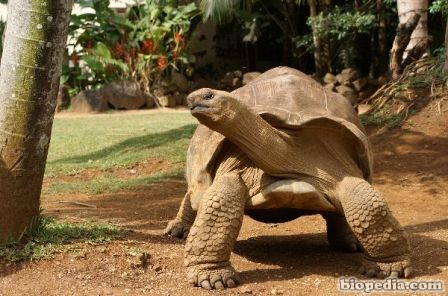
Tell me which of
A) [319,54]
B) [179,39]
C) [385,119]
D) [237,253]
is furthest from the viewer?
[179,39]

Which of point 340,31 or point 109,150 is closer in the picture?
point 109,150

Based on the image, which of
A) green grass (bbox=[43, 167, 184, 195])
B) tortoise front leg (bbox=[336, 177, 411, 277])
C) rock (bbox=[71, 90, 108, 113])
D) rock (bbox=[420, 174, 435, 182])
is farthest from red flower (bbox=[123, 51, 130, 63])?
tortoise front leg (bbox=[336, 177, 411, 277])

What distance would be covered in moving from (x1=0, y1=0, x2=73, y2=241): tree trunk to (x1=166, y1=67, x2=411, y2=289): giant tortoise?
87 cm

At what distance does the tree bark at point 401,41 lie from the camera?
28.9ft

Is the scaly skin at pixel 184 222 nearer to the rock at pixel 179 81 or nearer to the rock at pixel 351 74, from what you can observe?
the rock at pixel 351 74

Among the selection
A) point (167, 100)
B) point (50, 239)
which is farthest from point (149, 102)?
point (50, 239)

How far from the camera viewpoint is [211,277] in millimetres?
3156

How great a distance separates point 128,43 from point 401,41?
8.22 metres

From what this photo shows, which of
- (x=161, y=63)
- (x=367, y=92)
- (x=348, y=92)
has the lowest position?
(x=367, y=92)

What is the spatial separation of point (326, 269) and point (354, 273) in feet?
0.56

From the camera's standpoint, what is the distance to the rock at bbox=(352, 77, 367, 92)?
14.3 meters

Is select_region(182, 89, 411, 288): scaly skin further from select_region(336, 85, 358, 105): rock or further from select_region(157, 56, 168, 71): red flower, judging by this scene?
select_region(157, 56, 168, 71): red flower

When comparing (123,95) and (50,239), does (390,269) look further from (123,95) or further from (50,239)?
(123,95)

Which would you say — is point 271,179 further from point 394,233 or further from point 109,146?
point 109,146
